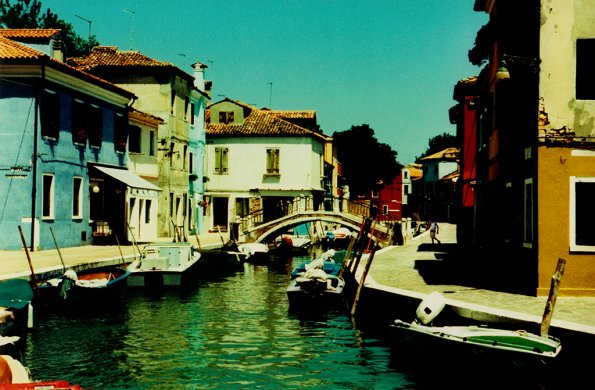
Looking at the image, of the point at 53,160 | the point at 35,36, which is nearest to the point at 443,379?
the point at 53,160

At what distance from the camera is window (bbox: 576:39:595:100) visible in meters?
14.6

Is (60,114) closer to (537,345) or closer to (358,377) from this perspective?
(358,377)

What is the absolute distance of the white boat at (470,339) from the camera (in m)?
10.3

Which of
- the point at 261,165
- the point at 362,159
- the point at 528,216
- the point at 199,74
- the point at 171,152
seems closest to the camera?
the point at 528,216

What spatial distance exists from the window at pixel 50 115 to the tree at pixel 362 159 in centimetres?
5658

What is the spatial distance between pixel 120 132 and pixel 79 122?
4.16 meters

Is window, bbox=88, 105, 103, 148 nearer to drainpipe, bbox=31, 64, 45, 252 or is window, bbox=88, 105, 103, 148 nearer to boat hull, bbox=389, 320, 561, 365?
drainpipe, bbox=31, 64, 45, 252

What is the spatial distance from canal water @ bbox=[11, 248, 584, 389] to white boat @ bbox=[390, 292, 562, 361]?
43 centimetres

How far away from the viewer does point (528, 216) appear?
15.7 meters

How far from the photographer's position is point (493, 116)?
21156 millimetres

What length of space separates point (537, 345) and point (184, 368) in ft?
18.5

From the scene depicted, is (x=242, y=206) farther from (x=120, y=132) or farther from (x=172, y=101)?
(x=120, y=132)

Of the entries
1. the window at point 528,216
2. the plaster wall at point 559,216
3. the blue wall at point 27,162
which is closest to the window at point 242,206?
the blue wall at point 27,162

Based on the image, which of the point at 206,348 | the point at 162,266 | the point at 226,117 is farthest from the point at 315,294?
the point at 226,117
